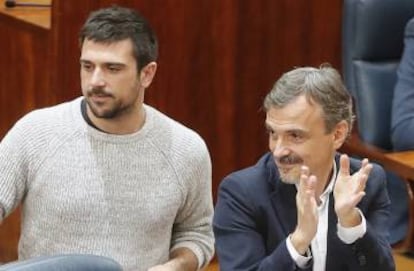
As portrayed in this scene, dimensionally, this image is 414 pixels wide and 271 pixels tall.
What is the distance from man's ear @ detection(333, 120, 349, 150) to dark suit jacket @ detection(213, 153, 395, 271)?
123mm

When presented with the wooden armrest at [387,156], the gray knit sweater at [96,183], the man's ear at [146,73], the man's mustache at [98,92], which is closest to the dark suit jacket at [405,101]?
the wooden armrest at [387,156]

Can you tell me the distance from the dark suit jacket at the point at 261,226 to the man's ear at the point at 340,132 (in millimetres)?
123

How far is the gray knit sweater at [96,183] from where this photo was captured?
2.43 metres

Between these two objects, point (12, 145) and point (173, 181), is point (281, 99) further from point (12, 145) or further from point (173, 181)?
point (12, 145)

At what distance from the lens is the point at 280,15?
143 inches

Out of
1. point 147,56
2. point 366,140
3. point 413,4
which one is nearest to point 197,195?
point 147,56

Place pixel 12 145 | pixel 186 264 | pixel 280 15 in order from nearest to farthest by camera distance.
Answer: pixel 12 145, pixel 186 264, pixel 280 15

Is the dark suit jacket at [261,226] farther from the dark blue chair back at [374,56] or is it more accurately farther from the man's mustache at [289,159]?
the dark blue chair back at [374,56]

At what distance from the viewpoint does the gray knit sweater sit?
243cm

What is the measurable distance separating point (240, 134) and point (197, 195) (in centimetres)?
110

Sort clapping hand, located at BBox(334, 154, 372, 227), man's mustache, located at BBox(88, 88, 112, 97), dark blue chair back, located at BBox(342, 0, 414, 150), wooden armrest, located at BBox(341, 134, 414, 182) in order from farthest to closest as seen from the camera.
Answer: dark blue chair back, located at BBox(342, 0, 414, 150) → wooden armrest, located at BBox(341, 134, 414, 182) → man's mustache, located at BBox(88, 88, 112, 97) → clapping hand, located at BBox(334, 154, 372, 227)

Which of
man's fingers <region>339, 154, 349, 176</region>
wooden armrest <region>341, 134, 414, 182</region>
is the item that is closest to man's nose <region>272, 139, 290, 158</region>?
man's fingers <region>339, 154, 349, 176</region>

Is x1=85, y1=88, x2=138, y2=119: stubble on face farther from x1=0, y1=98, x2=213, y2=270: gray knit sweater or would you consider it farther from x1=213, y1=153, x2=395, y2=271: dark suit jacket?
x1=213, y1=153, x2=395, y2=271: dark suit jacket

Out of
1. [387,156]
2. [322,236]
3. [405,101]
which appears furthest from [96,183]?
[405,101]
